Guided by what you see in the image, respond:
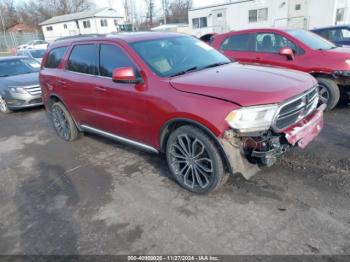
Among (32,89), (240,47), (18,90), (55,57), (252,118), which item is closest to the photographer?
(252,118)

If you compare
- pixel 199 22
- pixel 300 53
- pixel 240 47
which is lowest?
pixel 300 53

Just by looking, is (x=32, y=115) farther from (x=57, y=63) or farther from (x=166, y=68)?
(x=166, y=68)

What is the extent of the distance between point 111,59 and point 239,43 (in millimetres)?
4173

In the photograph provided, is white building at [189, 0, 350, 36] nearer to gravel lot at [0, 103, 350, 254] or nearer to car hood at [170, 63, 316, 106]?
gravel lot at [0, 103, 350, 254]

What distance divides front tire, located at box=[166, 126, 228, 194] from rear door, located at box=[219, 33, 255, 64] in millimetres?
4135

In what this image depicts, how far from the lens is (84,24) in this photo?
168 feet

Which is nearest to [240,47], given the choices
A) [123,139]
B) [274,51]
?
[274,51]

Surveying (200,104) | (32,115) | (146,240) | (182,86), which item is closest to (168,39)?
(182,86)

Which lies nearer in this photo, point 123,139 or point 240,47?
point 123,139

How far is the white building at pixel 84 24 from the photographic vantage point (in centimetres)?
5036

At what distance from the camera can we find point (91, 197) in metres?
3.65

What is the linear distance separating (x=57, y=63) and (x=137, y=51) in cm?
227

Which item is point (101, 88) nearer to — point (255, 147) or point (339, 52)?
point (255, 147)

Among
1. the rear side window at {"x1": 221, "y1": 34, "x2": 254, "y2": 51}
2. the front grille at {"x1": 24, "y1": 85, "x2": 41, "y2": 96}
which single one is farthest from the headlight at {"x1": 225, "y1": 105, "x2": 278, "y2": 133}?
the front grille at {"x1": 24, "y1": 85, "x2": 41, "y2": 96}
